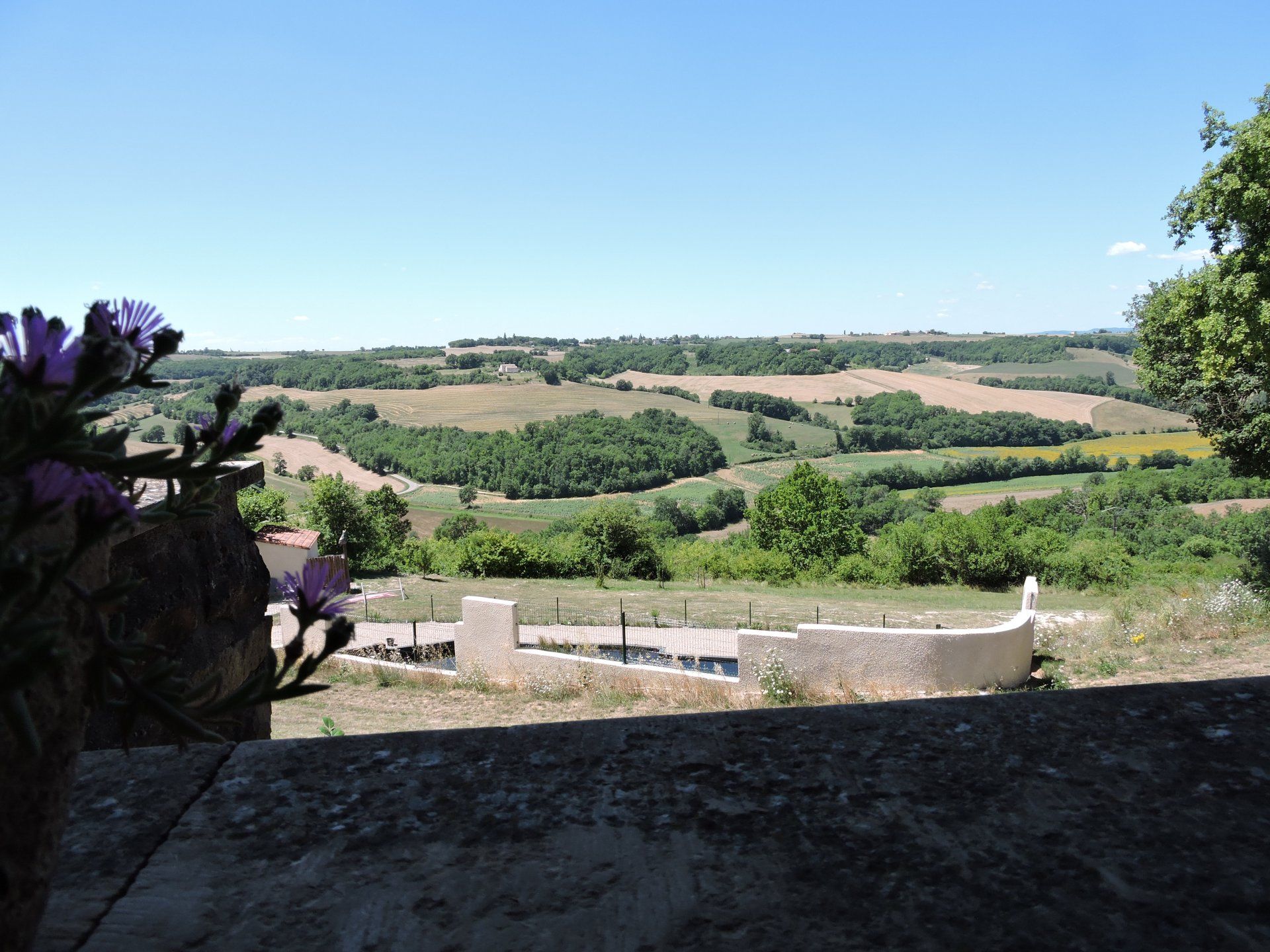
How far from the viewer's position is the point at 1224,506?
46.9 meters

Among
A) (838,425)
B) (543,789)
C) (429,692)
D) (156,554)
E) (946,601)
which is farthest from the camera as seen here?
(838,425)

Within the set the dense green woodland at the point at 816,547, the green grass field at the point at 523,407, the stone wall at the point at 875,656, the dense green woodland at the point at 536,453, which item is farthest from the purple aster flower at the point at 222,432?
the green grass field at the point at 523,407

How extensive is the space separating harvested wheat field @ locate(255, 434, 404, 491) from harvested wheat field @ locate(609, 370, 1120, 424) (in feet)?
146

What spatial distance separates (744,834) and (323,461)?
245 ft

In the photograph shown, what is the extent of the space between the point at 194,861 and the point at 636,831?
60 centimetres

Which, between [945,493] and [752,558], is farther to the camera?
[945,493]

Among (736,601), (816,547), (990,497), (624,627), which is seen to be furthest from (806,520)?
(990,497)

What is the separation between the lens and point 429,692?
11398 millimetres

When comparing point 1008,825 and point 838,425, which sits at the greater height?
point 1008,825

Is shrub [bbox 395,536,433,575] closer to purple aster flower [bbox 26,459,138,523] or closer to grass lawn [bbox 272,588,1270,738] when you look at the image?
grass lawn [bbox 272,588,1270,738]

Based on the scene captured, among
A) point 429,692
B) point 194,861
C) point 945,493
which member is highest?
point 194,861

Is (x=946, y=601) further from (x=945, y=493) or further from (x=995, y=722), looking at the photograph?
(x=945, y=493)

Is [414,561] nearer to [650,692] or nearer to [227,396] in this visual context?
[650,692]

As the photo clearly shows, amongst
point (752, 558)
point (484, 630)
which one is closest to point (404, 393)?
point (752, 558)
